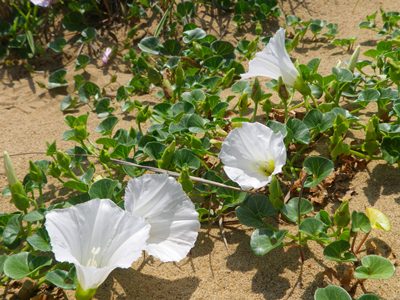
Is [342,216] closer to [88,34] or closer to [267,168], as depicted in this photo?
[267,168]

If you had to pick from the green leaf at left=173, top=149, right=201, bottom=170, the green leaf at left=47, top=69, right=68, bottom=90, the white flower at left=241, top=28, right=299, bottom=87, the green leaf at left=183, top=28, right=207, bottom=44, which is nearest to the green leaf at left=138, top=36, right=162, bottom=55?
the green leaf at left=183, top=28, right=207, bottom=44

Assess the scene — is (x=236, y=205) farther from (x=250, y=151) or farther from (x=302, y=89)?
(x=302, y=89)

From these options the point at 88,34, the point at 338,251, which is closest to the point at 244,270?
the point at 338,251

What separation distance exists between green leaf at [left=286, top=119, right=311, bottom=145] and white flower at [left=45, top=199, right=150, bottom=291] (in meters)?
0.67

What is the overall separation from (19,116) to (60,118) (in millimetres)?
205

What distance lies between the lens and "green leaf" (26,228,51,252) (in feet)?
5.00

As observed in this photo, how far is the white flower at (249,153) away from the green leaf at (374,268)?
0.36 metres

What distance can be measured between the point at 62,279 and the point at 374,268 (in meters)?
0.77

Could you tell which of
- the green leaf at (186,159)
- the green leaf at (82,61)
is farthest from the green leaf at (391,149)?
the green leaf at (82,61)

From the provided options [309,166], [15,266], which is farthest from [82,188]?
[309,166]

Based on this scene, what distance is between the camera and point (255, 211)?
1610mm

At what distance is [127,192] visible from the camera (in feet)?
4.72

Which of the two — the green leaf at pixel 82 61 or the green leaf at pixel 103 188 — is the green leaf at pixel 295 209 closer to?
the green leaf at pixel 103 188

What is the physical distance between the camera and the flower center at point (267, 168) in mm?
1604
